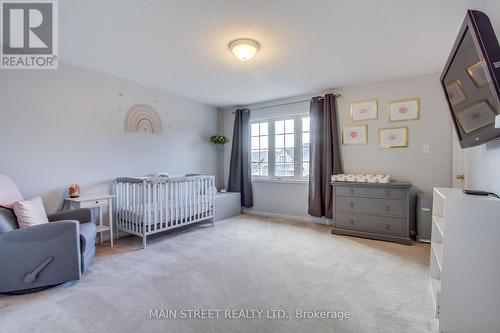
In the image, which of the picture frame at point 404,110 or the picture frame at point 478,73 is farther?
the picture frame at point 404,110

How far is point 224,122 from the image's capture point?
5324 mm

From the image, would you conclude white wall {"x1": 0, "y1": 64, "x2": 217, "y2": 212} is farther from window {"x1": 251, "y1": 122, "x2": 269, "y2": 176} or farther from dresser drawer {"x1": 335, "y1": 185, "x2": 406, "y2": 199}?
dresser drawer {"x1": 335, "y1": 185, "x2": 406, "y2": 199}

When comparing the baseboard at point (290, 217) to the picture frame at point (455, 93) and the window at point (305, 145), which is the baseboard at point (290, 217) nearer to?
the window at point (305, 145)

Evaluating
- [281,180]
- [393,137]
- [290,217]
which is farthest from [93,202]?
[393,137]

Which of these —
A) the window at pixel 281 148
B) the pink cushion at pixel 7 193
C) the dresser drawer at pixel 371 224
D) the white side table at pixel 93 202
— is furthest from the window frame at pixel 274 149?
the pink cushion at pixel 7 193

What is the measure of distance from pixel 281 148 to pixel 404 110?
81.6 inches

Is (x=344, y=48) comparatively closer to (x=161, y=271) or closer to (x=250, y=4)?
(x=250, y=4)

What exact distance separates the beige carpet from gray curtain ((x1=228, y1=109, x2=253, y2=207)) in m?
1.79

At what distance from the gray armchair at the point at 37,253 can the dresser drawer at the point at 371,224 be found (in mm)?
3197

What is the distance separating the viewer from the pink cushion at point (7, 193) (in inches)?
86.2

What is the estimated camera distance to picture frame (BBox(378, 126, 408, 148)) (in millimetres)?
3459

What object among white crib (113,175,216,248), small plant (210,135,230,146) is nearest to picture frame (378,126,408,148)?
small plant (210,135,230,146)

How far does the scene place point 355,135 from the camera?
3822 millimetres

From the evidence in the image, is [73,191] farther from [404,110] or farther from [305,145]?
[404,110]
